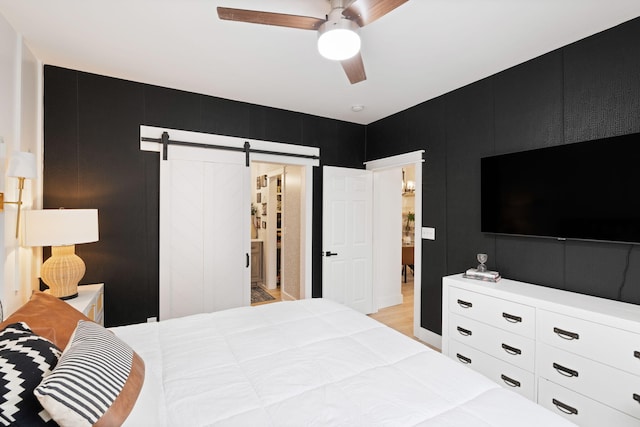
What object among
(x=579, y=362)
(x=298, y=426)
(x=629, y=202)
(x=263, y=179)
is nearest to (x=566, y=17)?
(x=629, y=202)

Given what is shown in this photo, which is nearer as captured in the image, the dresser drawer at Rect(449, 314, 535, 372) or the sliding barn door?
the dresser drawer at Rect(449, 314, 535, 372)

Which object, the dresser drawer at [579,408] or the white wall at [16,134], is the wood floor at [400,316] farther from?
the white wall at [16,134]

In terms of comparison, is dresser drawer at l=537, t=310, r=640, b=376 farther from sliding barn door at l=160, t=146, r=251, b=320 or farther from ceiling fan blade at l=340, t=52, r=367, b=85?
sliding barn door at l=160, t=146, r=251, b=320

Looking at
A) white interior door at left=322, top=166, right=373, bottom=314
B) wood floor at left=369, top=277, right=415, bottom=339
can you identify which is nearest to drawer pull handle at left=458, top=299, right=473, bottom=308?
wood floor at left=369, top=277, right=415, bottom=339

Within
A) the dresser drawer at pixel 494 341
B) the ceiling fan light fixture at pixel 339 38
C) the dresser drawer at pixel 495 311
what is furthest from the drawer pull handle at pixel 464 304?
the ceiling fan light fixture at pixel 339 38

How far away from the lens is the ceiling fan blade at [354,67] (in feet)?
6.39

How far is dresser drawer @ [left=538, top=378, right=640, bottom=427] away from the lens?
171 cm

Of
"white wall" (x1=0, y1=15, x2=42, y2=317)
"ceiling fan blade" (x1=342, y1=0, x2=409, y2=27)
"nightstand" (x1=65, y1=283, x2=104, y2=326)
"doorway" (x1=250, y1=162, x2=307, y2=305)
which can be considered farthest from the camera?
"doorway" (x1=250, y1=162, x2=307, y2=305)

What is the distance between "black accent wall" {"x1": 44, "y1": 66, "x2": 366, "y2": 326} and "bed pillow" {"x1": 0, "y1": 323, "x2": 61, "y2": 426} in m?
2.02

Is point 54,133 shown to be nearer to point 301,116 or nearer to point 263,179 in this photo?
point 301,116

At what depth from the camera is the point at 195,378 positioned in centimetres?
133

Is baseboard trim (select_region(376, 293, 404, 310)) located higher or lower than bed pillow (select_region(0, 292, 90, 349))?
lower

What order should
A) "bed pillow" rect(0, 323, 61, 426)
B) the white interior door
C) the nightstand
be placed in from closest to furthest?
"bed pillow" rect(0, 323, 61, 426), the nightstand, the white interior door

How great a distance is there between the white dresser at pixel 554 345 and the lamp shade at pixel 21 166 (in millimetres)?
3265
